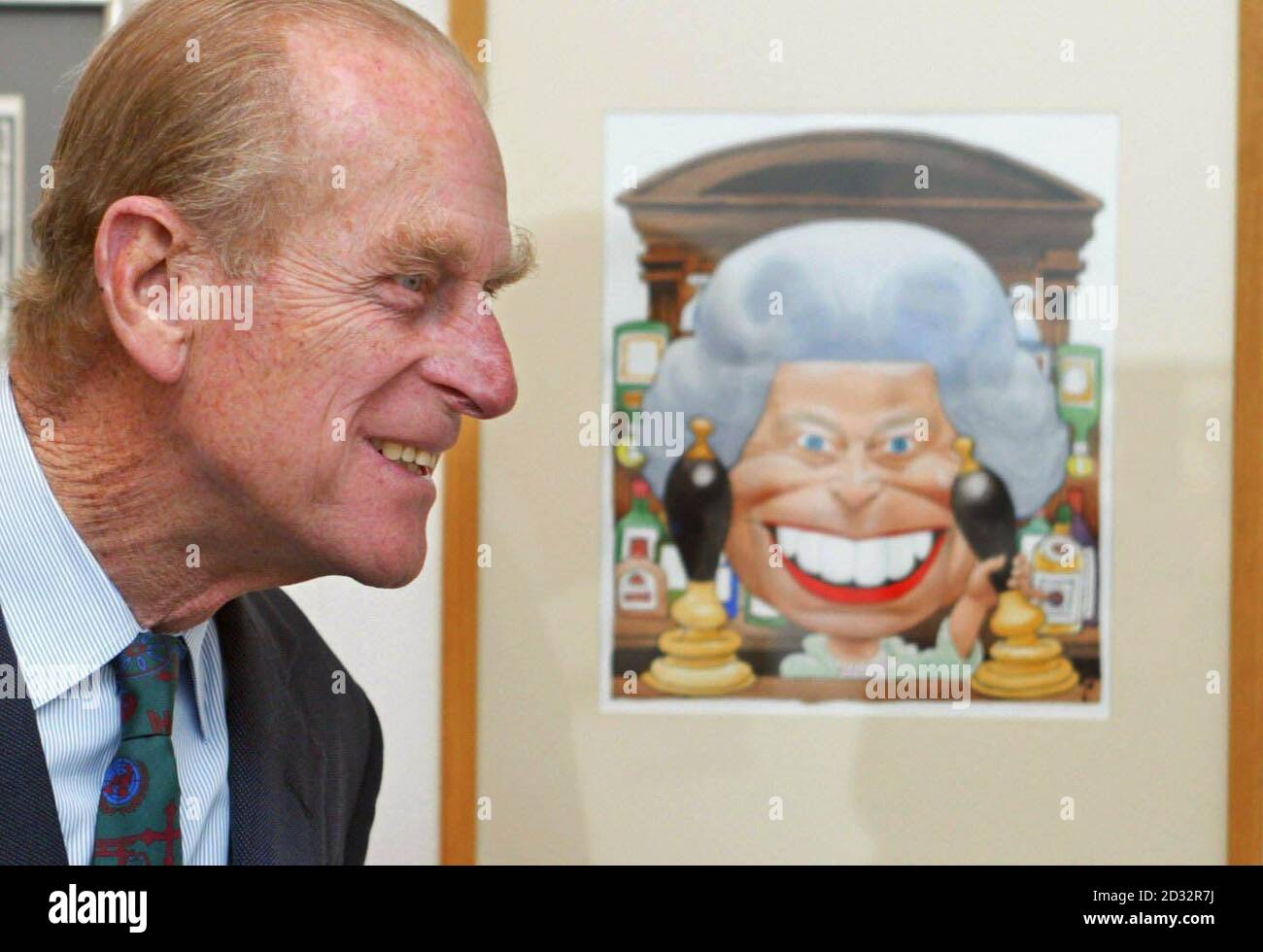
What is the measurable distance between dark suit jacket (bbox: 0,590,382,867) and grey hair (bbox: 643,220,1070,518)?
1.40 feet

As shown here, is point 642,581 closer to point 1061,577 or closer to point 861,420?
point 861,420

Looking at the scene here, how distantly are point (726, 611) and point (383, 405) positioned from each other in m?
0.48

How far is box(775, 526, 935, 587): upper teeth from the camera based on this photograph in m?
1.16

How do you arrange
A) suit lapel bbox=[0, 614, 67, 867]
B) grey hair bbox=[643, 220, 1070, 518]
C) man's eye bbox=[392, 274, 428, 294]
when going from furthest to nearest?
grey hair bbox=[643, 220, 1070, 518], man's eye bbox=[392, 274, 428, 294], suit lapel bbox=[0, 614, 67, 867]

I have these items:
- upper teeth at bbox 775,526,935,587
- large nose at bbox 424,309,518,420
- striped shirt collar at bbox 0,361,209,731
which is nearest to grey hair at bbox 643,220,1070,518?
upper teeth at bbox 775,526,935,587

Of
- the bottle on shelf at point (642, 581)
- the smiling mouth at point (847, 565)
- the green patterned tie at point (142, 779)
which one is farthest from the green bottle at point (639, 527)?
the green patterned tie at point (142, 779)

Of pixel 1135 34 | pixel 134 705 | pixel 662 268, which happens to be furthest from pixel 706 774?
pixel 1135 34

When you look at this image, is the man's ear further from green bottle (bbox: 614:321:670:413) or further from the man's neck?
green bottle (bbox: 614:321:670:413)

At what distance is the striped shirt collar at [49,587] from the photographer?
73cm

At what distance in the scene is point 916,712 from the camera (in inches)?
46.5

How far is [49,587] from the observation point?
0.75m

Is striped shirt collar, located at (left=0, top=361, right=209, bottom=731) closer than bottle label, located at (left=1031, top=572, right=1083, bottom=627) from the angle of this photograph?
Yes

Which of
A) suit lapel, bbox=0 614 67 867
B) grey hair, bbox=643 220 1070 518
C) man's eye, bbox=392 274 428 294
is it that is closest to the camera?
suit lapel, bbox=0 614 67 867

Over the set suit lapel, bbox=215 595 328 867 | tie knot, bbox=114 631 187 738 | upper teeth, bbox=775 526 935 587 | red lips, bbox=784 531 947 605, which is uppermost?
upper teeth, bbox=775 526 935 587
